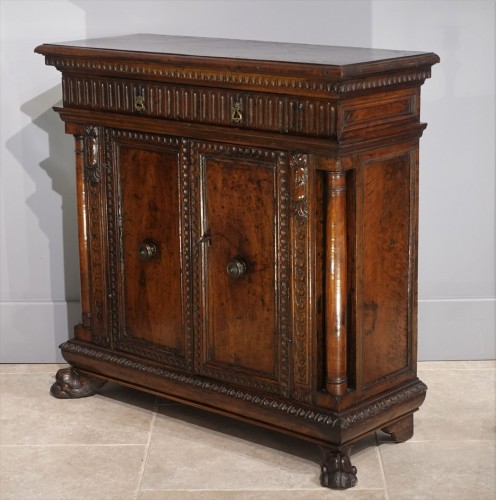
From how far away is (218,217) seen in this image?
138 inches

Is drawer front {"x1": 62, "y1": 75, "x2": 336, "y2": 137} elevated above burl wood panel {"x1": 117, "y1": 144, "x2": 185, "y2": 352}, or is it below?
above

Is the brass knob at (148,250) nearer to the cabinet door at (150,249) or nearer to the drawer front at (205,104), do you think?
the cabinet door at (150,249)

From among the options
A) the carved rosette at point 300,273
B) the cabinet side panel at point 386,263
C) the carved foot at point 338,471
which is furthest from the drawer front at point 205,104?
the carved foot at point 338,471

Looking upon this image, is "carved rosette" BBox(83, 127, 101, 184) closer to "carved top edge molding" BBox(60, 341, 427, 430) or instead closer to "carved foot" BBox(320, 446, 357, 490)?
"carved top edge molding" BBox(60, 341, 427, 430)

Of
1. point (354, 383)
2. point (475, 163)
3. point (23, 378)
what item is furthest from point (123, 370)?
point (475, 163)

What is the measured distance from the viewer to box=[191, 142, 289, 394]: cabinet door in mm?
3375

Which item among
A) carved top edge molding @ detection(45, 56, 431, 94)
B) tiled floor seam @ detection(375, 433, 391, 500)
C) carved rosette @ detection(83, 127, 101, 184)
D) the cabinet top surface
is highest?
the cabinet top surface

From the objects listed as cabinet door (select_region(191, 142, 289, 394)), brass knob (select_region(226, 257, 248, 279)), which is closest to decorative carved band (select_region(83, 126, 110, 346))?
cabinet door (select_region(191, 142, 289, 394))

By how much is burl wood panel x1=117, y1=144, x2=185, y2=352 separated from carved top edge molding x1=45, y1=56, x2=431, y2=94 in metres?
0.24

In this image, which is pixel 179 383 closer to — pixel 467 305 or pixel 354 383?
pixel 354 383

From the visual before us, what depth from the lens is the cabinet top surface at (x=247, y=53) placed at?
10.4ft

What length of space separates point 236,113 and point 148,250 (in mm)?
567

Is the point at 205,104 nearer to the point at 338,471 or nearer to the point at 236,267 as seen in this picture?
the point at 236,267

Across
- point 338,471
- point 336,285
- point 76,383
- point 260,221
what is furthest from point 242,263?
point 76,383
